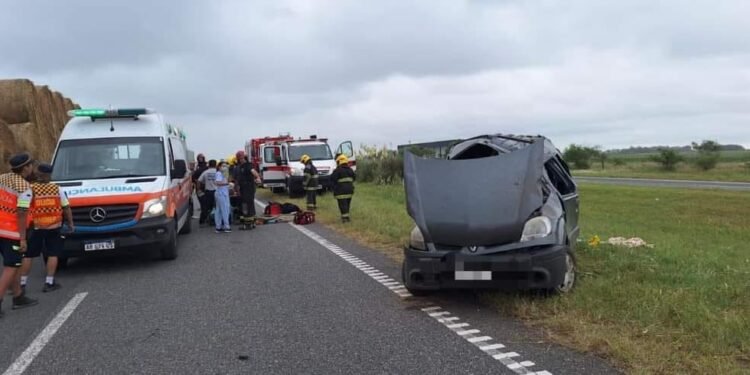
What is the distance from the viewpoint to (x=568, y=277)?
20.1ft

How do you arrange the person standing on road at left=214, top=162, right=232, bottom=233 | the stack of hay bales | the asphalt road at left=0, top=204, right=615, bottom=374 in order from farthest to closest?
the stack of hay bales, the person standing on road at left=214, top=162, right=232, bottom=233, the asphalt road at left=0, top=204, right=615, bottom=374

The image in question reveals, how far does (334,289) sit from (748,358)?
4163 mm

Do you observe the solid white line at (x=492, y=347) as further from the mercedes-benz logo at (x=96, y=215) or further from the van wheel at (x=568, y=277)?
Answer: the mercedes-benz logo at (x=96, y=215)

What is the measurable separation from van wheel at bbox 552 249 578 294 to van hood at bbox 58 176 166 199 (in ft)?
19.4

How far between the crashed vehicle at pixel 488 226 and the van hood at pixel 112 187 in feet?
14.0

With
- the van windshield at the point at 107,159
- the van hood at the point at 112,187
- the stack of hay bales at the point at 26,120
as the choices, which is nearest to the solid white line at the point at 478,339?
the van hood at the point at 112,187

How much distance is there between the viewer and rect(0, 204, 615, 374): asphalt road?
4.52 m

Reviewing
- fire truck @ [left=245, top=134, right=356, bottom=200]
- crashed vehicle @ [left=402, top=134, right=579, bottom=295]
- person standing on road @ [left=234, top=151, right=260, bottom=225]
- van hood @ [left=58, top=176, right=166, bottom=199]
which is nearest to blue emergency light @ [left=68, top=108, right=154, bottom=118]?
van hood @ [left=58, top=176, right=166, bottom=199]

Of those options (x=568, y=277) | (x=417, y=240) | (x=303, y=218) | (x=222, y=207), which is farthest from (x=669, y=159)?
(x=417, y=240)

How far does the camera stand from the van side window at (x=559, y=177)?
284 inches

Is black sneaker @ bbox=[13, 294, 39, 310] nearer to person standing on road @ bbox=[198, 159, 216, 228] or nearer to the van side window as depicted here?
the van side window

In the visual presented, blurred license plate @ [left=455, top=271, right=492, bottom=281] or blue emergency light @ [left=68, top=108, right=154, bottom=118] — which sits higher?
blue emergency light @ [left=68, top=108, right=154, bottom=118]

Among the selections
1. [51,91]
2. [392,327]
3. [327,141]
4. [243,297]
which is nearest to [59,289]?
[243,297]

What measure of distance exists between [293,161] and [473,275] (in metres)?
18.3
